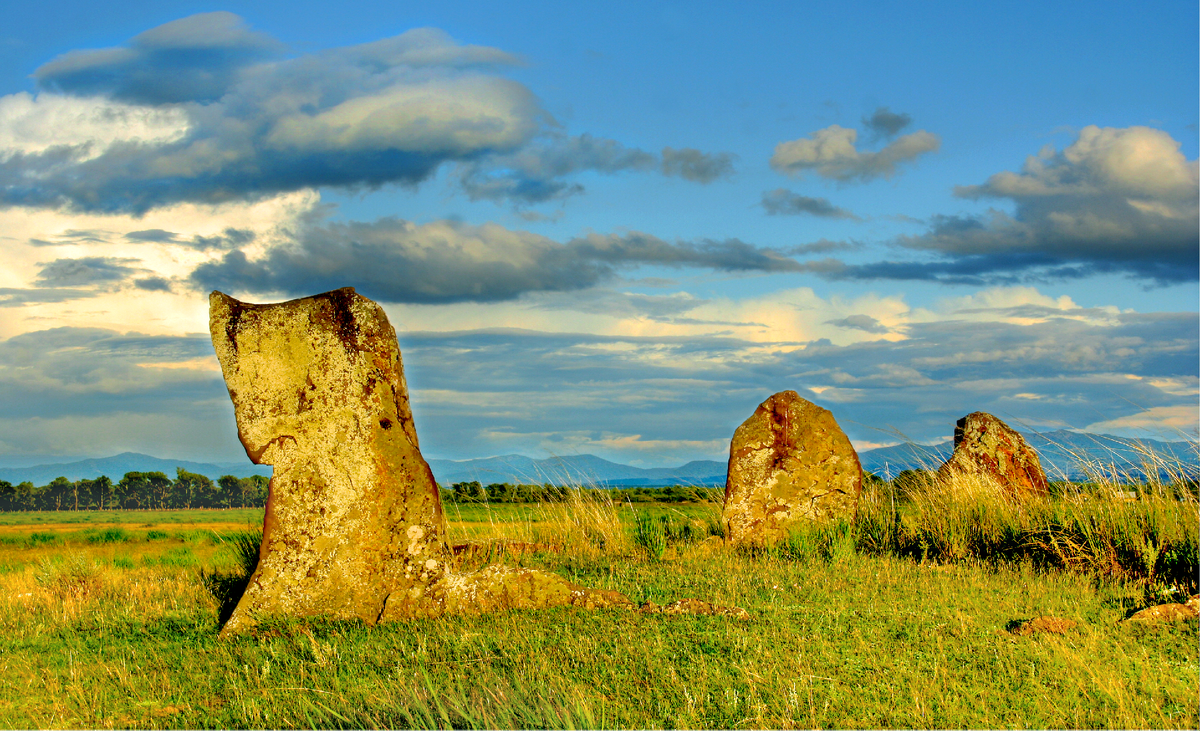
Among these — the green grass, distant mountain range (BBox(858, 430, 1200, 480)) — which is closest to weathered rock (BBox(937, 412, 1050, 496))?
distant mountain range (BBox(858, 430, 1200, 480))

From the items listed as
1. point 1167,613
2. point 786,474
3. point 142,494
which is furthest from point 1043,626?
point 142,494

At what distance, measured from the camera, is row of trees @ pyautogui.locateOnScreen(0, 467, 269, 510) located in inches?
2822

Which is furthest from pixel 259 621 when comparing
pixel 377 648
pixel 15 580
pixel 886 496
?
pixel 886 496

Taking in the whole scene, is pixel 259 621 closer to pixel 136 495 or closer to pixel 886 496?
pixel 886 496

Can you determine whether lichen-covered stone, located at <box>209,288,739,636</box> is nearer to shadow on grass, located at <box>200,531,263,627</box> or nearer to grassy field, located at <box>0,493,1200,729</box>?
grassy field, located at <box>0,493,1200,729</box>

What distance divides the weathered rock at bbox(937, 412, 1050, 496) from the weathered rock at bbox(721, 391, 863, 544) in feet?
10.6

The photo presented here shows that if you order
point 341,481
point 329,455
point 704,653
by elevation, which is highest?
point 329,455

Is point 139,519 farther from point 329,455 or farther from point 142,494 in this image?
point 329,455

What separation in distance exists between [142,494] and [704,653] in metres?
78.3

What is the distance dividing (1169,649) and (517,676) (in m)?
4.69

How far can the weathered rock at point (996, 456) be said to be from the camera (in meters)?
14.8

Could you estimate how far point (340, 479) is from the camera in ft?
25.4

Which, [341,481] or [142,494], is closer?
[341,481]

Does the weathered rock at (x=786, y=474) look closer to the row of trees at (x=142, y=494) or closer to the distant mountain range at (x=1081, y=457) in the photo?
the distant mountain range at (x=1081, y=457)
